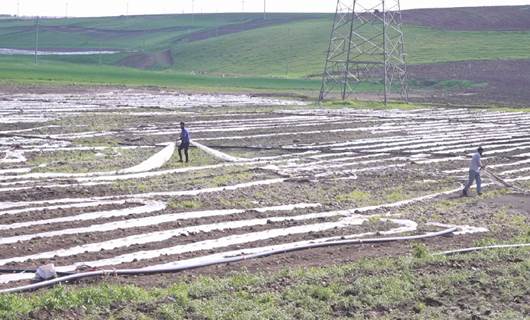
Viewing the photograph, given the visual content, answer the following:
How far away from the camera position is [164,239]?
13.9 m

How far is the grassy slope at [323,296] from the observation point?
32.7 ft

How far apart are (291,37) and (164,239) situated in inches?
3761

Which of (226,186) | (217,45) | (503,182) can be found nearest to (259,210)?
(226,186)

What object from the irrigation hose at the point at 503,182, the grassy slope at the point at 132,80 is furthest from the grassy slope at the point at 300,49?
the irrigation hose at the point at 503,182

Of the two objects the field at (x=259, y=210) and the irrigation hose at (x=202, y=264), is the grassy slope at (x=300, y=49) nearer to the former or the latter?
the field at (x=259, y=210)

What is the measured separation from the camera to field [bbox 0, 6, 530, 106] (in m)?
68.9

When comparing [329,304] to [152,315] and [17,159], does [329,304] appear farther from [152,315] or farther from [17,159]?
[17,159]

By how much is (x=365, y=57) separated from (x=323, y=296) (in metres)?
76.7

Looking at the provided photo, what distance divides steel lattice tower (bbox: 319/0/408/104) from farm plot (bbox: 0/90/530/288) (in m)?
15.0

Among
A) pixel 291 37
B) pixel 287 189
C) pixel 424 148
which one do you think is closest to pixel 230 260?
pixel 287 189

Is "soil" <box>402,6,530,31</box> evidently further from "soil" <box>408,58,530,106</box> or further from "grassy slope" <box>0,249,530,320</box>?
"grassy slope" <box>0,249,530,320</box>

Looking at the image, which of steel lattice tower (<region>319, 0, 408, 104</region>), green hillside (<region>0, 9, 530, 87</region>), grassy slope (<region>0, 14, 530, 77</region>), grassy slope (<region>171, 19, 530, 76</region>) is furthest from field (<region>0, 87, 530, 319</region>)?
grassy slope (<region>0, 14, 530, 77</region>)

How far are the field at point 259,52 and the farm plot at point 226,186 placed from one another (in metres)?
24.9

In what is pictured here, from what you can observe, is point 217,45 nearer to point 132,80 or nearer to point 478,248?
point 132,80
